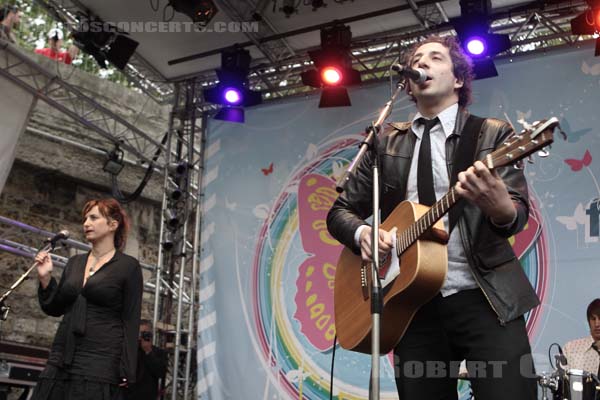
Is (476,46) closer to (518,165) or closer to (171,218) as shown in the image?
(171,218)

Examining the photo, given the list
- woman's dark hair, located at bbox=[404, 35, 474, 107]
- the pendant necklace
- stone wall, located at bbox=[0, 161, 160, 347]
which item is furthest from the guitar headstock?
stone wall, located at bbox=[0, 161, 160, 347]

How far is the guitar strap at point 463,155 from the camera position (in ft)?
8.05

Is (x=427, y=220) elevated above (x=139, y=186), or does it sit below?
below

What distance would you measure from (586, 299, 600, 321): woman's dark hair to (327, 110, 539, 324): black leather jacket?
132 inches

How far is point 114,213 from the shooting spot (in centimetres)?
445

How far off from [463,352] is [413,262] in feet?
1.13

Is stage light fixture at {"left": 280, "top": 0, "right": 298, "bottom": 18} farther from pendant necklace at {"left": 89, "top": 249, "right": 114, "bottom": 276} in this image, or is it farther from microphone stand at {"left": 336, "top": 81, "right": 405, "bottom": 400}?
microphone stand at {"left": 336, "top": 81, "right": 405, "bottom": 400}

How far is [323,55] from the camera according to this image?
7.12 meters

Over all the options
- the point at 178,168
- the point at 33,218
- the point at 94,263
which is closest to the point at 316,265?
the point at 178,168

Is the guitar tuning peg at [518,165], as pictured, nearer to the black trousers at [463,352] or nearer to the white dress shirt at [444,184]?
the white dress shirt at [444,184]

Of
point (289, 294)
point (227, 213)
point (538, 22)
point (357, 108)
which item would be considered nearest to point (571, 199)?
point (538, 22)

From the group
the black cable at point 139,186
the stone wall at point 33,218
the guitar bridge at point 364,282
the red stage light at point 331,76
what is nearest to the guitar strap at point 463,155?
the guitar bridge at point 364,282

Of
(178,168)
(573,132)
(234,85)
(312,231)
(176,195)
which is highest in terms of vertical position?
(234,85)

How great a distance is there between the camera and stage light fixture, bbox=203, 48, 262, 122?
7.61 m
